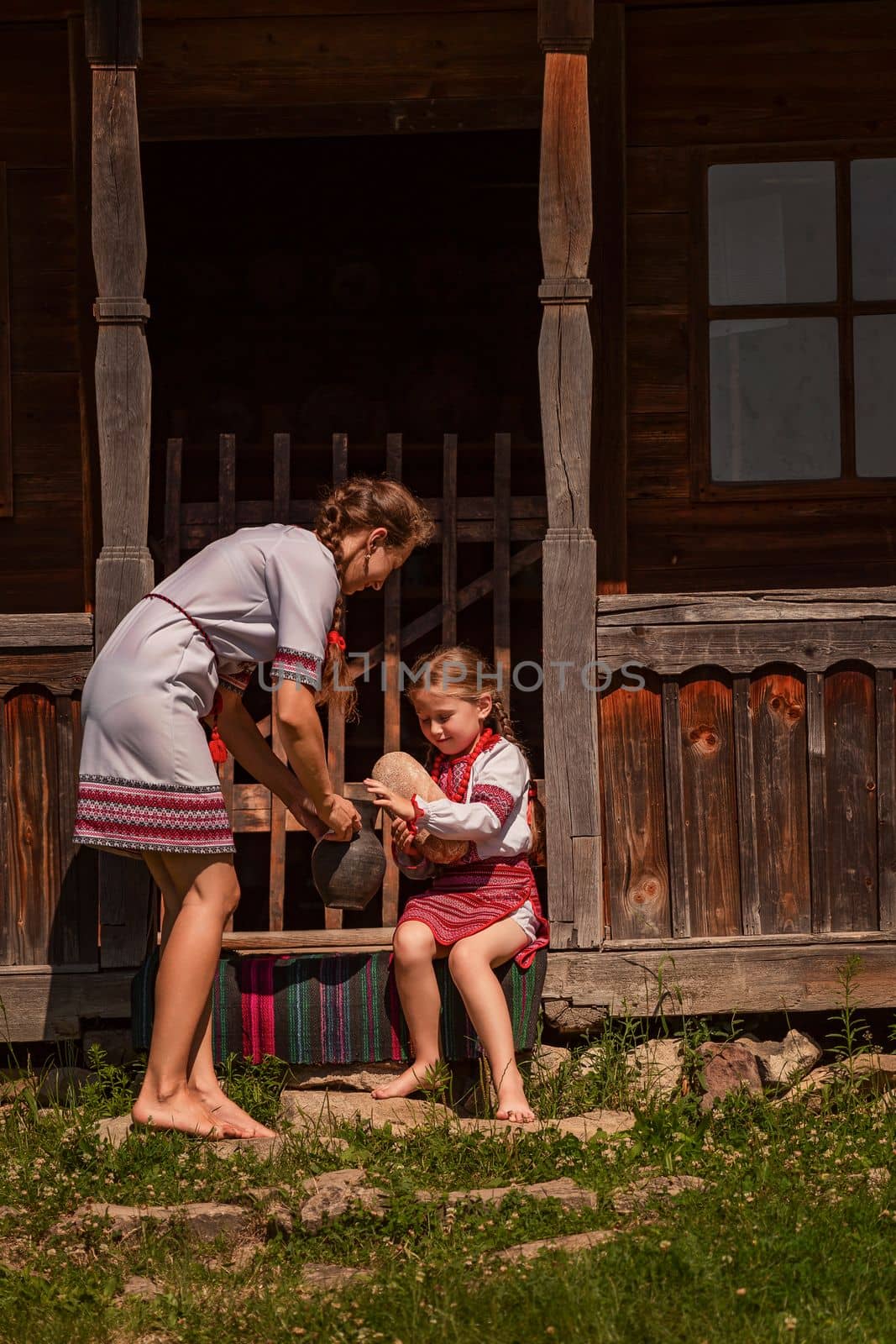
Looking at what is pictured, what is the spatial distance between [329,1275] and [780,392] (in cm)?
442

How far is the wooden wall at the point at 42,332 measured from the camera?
6527mm

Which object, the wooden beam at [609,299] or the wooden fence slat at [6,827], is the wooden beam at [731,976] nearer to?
the wooden fence slat at [6,827]

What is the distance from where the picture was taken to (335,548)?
4.28 m

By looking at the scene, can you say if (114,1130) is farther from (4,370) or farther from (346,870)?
(4,370)

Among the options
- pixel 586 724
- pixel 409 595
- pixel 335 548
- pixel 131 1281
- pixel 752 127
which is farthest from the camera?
pixel 409 595

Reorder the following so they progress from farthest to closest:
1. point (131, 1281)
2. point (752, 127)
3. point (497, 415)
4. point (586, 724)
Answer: point (497, 415) < point (752, 127) < point (586, 724) < point (131, 1281)

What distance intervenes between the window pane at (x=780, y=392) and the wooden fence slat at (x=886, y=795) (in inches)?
71.8

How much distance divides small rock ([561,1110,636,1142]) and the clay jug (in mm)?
876

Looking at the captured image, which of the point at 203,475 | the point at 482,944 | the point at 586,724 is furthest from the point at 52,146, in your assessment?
the point at 482,944

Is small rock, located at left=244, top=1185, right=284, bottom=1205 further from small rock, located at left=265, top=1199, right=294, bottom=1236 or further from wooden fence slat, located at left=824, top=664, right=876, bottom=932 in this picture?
wooden fence slat, located at left=824, top=664, right=876, bottom=932

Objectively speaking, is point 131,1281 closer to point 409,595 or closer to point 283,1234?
point 283,1234

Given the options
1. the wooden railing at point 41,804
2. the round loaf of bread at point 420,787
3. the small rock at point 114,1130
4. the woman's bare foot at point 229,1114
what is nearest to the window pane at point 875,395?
the round loaf of bread at point 420,787

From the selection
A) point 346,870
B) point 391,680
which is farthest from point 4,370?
point 346,870

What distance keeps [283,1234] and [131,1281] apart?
39 cm
